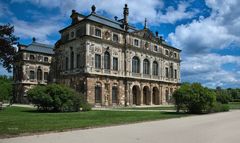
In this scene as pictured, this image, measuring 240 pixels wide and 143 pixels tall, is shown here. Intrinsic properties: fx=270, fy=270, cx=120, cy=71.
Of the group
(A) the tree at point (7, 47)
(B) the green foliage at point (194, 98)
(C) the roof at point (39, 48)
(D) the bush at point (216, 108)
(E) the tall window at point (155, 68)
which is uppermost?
(C) the roof at point (39, 48)

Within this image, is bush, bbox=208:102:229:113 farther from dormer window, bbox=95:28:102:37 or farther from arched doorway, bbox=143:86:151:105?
arched doorway, bbox=143:86:151:105

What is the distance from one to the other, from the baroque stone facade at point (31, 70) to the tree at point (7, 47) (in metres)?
48.2

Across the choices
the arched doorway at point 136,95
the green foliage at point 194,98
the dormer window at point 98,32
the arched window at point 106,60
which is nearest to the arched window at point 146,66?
the arched doorway at point 136,95

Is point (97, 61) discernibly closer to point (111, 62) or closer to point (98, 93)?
point (111, 62)

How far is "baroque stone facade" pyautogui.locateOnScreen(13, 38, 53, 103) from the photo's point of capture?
58375 mm

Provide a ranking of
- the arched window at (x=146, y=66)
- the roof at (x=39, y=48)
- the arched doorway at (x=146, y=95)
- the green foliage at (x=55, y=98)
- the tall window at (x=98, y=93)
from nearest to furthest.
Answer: the green foliage at (x=55, y=98) → the tall window at (x=98, y=93) → the arched window at (x=146, y=66) → the arched doorway at (x=146, y=95) → the roof at (x=39, y=48)

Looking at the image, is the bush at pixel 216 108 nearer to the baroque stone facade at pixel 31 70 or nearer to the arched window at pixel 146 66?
the arched window at pixel 146 66

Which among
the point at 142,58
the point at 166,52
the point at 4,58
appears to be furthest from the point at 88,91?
the point at 4,58

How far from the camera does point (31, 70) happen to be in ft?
197

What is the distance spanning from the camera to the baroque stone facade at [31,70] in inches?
2298

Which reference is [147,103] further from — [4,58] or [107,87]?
[4,58]

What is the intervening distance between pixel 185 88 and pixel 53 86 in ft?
45.2

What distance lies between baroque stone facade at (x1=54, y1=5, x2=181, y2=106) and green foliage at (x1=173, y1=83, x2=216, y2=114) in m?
16.1

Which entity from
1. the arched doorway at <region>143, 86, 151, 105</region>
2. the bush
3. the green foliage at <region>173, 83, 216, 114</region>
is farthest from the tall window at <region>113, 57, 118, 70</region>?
the bush
